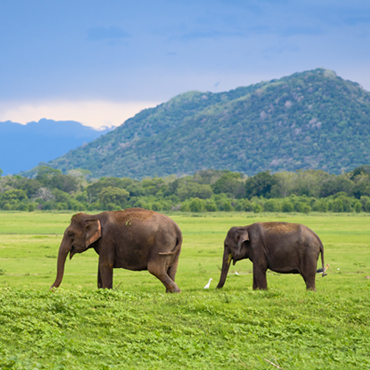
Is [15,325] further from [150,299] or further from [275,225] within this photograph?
[275,225]

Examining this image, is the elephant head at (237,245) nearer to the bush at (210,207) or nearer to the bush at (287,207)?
the bush at (287,207)

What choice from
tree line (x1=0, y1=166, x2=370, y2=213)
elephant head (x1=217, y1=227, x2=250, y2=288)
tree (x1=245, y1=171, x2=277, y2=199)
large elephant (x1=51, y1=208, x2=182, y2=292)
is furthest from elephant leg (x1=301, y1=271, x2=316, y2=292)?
A: tree (x1=245, y1=171, x2=277, y2=199)

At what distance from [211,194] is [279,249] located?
91.5 m

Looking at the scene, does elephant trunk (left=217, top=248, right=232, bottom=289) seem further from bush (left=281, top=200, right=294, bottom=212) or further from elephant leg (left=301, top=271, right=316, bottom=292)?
bush (left=281, top=200, right=294, bottom=212)

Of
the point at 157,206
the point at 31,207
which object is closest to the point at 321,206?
the point at 157,206

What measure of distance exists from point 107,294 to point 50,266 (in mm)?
13532

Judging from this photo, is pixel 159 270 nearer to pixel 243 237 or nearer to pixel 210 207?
pixel 243 237

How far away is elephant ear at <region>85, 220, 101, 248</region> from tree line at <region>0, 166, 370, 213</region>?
220 feet

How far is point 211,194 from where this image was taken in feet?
348

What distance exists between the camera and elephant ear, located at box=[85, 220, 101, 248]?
13.7 metres

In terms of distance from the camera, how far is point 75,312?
10.7 metres

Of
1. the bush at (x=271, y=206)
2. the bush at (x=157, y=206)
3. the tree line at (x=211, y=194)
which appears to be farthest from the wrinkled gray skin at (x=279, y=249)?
the bush at (x=157, y=206)

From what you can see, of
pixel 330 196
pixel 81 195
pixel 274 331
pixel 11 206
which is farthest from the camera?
pixel 81 195

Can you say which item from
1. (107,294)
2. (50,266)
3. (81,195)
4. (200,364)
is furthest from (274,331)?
(81,195)
